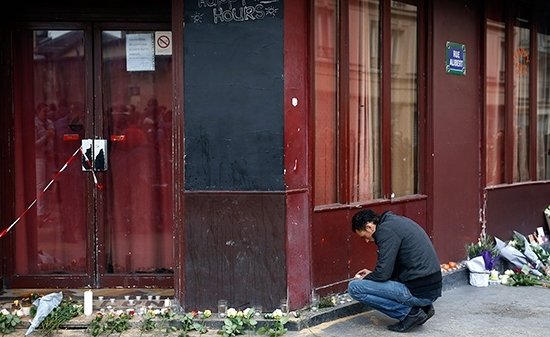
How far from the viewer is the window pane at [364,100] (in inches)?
304

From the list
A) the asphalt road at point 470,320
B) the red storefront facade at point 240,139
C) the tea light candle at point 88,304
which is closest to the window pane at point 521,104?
the red storefront facade at point 240,139

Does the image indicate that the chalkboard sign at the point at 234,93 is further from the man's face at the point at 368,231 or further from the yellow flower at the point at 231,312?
→ the yellow flower at the point at 231,312

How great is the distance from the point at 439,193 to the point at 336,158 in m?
1.71

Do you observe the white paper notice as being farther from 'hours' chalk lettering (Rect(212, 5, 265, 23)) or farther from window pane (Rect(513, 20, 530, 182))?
window pane (Rect(513, 20, 530, 182))

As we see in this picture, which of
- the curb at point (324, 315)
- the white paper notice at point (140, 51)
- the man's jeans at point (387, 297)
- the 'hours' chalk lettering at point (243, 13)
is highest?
the 'hours' chalk lettering at point (243, 13)

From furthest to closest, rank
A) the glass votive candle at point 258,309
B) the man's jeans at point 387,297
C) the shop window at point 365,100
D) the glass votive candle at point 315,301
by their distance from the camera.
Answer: the shop window at point 365,100
the glass votive candle at point 315,301
the glass votive candle at point 258,309
the man's jeans at point 387,297

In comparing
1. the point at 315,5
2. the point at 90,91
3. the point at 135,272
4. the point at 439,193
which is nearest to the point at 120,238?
the point at 135,272

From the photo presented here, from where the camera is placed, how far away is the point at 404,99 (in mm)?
8414

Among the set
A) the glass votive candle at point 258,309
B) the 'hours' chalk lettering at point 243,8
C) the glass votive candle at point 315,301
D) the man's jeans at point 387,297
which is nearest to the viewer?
the man's jeans at point 387,297

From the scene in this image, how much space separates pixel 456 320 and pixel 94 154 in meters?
3.83

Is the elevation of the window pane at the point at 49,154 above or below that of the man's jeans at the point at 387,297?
above

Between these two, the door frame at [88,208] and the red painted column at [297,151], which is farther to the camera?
the door frame at [88,208]

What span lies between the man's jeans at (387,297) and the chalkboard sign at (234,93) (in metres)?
1.12

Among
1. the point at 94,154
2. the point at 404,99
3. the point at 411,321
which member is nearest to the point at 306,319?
the point at 411,321
